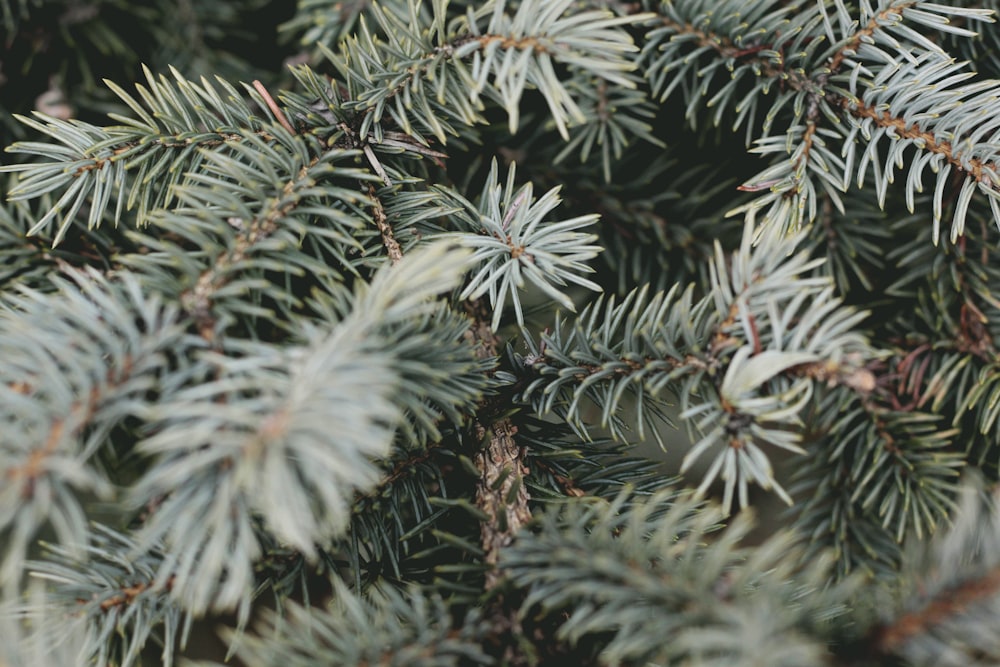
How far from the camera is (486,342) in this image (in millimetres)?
406

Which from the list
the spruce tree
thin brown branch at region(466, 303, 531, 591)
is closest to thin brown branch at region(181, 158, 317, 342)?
the spruce tree

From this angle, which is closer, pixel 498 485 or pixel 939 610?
pixel 939 610

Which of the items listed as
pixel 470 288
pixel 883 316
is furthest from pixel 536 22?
pixel 883 316

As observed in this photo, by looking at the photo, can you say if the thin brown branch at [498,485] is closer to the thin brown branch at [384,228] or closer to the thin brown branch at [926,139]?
the thin brown branch at [384,228]

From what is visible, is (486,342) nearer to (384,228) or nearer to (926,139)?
(384,228)

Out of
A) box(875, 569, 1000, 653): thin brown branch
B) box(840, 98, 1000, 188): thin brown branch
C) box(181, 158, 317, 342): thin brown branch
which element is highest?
box(840, 98, 1000, 188): thin brown branch

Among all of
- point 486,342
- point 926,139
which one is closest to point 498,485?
point 486,342

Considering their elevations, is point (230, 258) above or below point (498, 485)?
above

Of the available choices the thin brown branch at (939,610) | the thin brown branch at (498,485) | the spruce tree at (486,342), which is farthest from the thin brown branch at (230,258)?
the thin brown branch at (939,610)

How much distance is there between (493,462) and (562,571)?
98 mm

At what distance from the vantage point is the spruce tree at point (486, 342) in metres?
0.25

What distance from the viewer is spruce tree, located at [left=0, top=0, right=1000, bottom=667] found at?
0.82ft

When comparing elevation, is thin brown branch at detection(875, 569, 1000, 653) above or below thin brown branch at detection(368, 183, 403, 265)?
below

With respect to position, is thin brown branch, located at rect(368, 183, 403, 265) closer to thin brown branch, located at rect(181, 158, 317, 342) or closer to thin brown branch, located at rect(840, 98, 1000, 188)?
thin brown branch, located at rect(181, 158, 317, 342)
